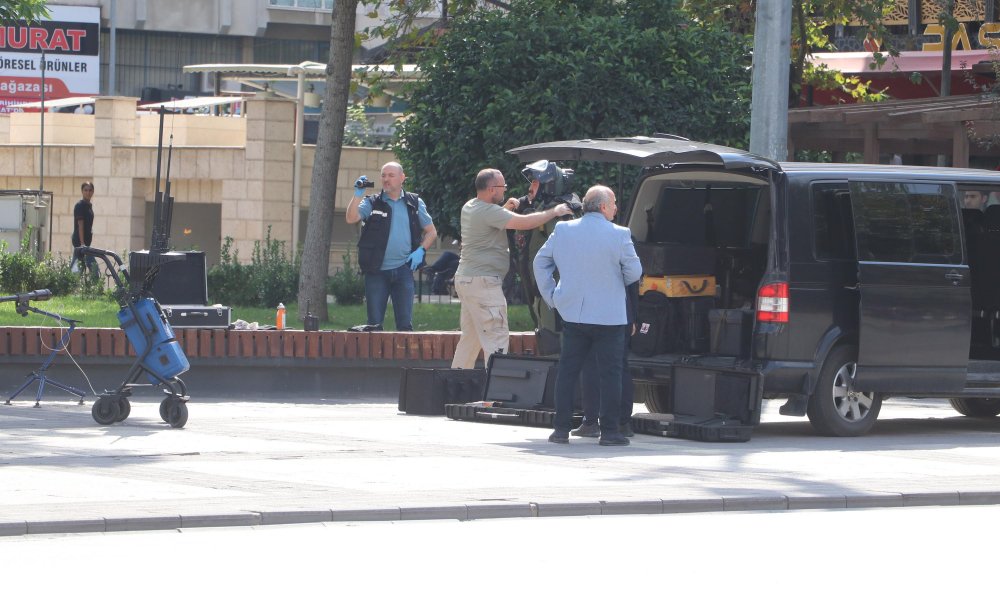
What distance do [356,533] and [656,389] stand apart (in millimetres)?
5925

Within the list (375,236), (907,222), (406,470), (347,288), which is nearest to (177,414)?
(406,470)

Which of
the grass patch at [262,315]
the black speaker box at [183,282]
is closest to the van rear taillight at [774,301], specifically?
the black speaker box at [183,282]

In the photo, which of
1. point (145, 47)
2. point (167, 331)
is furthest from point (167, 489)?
point (145, 47)

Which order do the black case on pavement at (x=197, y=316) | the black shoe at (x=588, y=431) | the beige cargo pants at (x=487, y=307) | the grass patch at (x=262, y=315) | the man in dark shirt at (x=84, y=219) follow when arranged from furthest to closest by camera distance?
the man in dark shirt at (x=84, y=219) < the grass patch at (x=262, y=315) < the black case on pavement at (x=197, y=316) < the beige cargo pants at (x=487, y=307) < the black shoe at (x=588, y=431)

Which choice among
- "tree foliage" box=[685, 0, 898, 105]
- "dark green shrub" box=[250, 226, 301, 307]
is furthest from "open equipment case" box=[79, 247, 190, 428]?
"tree foliage" box=[685, 0, 898, 105]

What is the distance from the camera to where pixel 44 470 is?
31.5 ft

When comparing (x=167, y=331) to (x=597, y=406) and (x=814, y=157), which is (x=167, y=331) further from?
(x=814, y=157)

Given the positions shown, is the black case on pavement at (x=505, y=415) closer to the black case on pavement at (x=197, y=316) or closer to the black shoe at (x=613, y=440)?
the black shoe at (x=613, y=440)

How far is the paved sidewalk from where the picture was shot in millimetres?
8438

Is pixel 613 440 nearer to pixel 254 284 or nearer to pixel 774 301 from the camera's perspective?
pixel 774 301

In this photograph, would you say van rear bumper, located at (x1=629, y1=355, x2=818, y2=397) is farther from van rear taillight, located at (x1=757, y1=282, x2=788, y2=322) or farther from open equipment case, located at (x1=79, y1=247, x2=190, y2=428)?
open equipment case, located at (x1=79, y1=247, x2=190, y2=428)

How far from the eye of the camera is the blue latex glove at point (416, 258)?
15055 mm

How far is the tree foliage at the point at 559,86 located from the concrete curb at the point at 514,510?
829cm

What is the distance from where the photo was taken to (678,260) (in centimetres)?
1273
